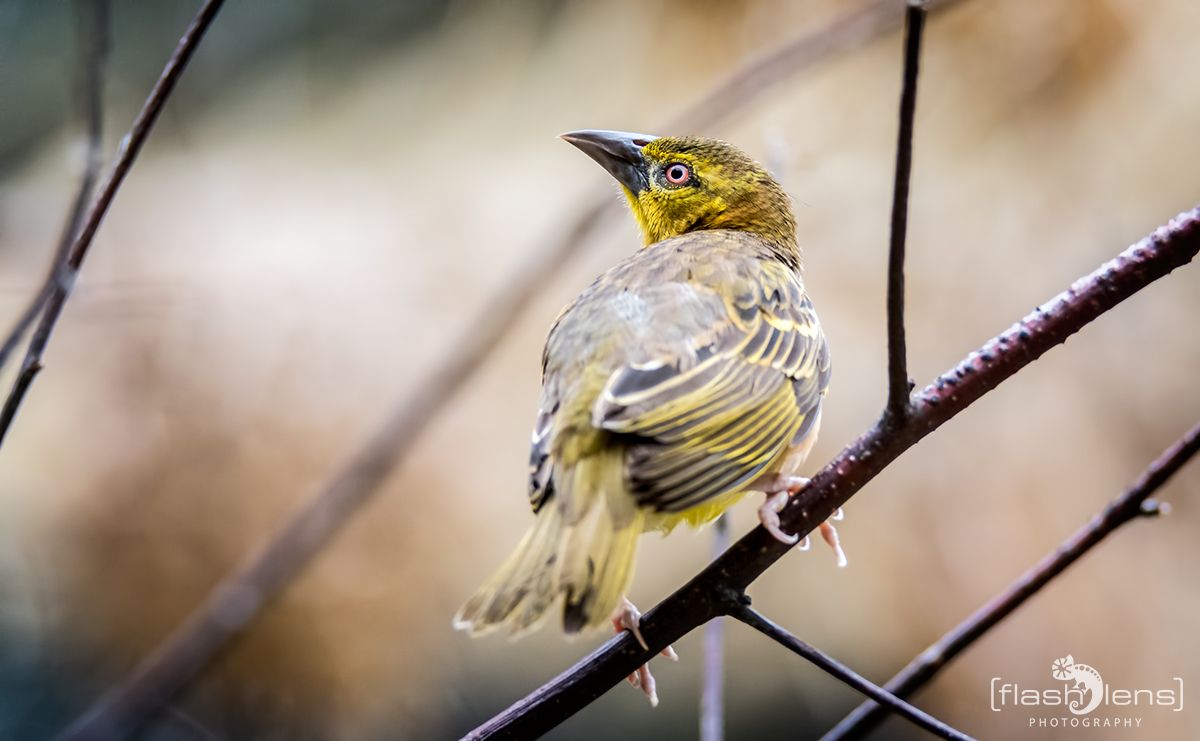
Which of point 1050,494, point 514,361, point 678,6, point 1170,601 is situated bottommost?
point 1170,601

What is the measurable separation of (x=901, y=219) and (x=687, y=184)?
5.61 ft

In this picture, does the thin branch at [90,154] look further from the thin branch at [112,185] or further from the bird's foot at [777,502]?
the bird's foot at [777,502]

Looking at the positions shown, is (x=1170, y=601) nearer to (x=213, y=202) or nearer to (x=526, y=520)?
(x=526, y=520)

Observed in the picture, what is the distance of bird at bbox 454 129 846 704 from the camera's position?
1.96 m

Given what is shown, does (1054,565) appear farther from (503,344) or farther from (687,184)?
(503,344)

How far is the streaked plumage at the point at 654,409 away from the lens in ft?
6.43

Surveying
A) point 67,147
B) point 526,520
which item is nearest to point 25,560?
point 67,147

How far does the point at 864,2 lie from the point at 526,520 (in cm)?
333

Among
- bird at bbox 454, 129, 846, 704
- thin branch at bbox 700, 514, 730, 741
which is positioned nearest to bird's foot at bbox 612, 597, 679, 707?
bird at bbox 454, 129, 846, 704

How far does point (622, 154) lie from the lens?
3295mm

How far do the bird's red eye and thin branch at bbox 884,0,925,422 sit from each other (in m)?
A: 1.51

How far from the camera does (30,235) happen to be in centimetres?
491

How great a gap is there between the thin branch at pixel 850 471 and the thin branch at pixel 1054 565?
1.11ft

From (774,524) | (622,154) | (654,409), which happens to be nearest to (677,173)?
(622,154)
